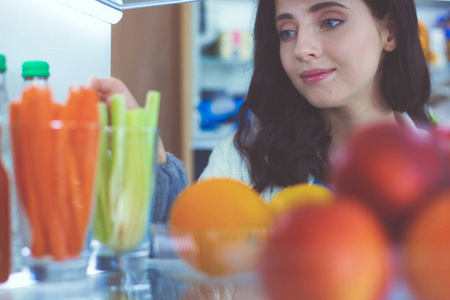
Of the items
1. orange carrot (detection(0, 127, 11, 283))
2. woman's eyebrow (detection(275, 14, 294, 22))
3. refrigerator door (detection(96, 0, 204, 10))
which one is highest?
woman's eyebrow (detection(275, 14, 294, 22))

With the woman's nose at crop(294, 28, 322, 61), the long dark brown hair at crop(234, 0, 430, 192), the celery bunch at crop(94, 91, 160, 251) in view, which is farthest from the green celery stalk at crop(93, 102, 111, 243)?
the long dark brown hair at crop(234, 0, 430, 192)

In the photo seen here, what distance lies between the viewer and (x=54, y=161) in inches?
15.5

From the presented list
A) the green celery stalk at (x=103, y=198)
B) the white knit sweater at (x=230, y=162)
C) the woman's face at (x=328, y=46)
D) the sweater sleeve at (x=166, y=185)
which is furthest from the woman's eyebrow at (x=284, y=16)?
the green celery stalk at (x=103, y=198)

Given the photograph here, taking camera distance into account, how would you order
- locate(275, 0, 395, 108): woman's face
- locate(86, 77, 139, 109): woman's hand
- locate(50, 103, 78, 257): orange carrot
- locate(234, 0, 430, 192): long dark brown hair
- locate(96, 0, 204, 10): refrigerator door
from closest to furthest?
locate(50, 103, 78, 257): orange carrot, locate(86, 77, 139, 109): woman's hand, locate(96, 0, 204, 10): refrigerator door, locate(275, 0, 395, 108): woman's face, locate(234, 0, 430, 192): long dark brown hair

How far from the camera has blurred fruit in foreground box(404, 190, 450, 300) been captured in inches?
10.4

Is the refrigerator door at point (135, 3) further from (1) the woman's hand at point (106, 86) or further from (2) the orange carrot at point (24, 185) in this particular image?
(2) the orange carrot at point (24, 185)

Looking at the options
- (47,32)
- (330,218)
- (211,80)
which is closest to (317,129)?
(47,32)

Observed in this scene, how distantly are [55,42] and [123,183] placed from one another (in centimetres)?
50

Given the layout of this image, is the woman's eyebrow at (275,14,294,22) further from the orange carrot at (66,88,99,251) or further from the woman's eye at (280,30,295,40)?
the orange carrot at (66,88,99,251)

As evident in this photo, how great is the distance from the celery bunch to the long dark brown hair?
99cm

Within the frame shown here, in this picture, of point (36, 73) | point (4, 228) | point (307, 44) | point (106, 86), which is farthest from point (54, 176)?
point (307, 44)

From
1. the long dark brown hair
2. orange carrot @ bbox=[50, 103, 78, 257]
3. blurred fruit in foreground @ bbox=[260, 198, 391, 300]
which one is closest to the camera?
blurred fruit in foreground @ bbox=[260, 198, 391, 300]

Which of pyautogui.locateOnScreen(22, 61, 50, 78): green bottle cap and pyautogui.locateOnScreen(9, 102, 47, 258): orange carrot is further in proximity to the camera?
pyautogui.locateOnScreen(22, 61, 50, 78): green bottle cap

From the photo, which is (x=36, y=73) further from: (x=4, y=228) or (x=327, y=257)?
(x=327, y=257)
